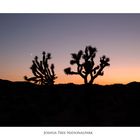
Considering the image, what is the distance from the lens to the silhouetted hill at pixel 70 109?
10797 millimetres

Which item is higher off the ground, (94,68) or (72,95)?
(94,68)

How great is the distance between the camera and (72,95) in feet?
47.0

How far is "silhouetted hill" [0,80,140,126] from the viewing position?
10797 mm

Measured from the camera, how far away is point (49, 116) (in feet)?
37.9

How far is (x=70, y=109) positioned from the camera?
40.0ft
